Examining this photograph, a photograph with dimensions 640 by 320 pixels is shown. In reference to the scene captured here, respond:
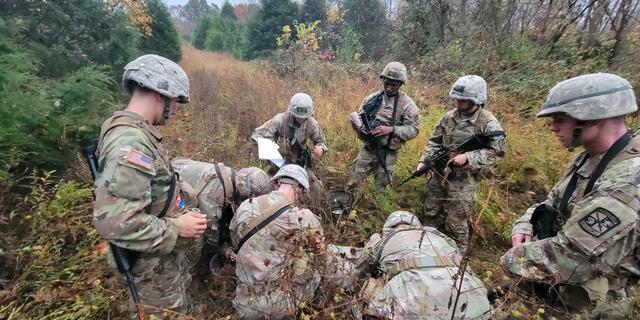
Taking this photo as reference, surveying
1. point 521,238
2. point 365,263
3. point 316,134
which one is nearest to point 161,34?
point 316,134

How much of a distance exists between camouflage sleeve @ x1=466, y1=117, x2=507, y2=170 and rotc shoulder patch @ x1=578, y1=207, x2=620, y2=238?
187 centimetres

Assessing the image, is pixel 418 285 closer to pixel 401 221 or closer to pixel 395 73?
pixel 401 221

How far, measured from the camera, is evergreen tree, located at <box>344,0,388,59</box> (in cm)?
1761

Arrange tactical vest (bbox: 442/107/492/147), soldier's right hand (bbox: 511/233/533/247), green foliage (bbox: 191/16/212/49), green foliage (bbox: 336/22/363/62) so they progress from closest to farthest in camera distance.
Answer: soldier's right hand (bbox: 511/233/533/247) < tactical vest (bbox: 442/107/492/147) < green foliage (bbox: 336/22/363/62) < green foliage (bbox: 191/16/212/49)

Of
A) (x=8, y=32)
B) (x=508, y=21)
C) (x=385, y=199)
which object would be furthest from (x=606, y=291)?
(x=508, y=21)

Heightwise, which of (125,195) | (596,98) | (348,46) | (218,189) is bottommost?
(218,189)

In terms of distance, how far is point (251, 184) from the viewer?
10.7 feet

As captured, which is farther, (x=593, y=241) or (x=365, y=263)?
(x=365, y=263)

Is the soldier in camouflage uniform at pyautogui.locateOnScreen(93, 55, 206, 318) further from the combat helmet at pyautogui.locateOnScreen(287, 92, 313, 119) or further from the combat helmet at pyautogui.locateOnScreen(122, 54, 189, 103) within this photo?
the combat helmet at pyautogui.locateOnScreen(287, 92, 313, 119)

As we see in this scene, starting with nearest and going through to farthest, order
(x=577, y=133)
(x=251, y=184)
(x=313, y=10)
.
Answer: (x=577, y=133)
(x=251, y=184)
(x=313, y=10)

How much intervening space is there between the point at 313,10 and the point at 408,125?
2000 cm

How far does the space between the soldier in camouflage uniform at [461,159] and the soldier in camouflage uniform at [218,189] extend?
1968 mm

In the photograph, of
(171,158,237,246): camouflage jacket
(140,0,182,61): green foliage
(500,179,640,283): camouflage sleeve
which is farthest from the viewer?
(140,0,182,61): green foliage

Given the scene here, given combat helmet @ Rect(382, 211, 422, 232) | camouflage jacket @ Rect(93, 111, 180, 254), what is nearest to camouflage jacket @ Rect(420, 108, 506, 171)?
combat helmet @ Rect(382, 211, 422, 232)
